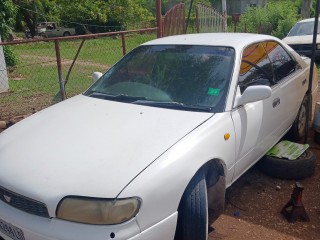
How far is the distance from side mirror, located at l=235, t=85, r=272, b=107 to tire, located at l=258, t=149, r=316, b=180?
1.04 metres

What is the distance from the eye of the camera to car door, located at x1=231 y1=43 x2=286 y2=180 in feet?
10.00

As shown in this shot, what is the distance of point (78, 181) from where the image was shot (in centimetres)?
213

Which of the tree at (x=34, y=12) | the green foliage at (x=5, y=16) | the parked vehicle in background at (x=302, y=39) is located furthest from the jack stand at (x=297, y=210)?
the tree at (x=34, y=12)

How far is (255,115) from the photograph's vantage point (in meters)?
3.24

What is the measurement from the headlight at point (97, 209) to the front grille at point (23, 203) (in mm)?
134

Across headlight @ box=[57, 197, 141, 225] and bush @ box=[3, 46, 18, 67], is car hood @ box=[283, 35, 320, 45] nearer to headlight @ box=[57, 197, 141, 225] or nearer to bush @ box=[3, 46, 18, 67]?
bush @ box=[3, 46, 18, 67]

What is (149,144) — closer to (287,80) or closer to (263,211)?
(263,211)

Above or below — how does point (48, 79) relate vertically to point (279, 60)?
below

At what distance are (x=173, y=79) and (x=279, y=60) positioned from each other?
1.56m

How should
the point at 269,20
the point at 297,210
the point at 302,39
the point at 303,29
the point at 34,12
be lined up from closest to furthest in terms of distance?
the point at 297,210 < the point at 302,39 < the point at 303,29 < the point at 269,20 < the point at 34,12

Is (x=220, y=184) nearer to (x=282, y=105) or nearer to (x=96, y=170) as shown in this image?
(x=96, y=170)

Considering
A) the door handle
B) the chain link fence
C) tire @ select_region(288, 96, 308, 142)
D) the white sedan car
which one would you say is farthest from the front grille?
the chain link fence

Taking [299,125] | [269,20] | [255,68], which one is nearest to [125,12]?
[269,20]

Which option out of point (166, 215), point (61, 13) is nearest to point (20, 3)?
point (61, 13)
